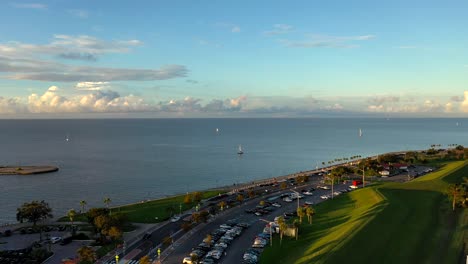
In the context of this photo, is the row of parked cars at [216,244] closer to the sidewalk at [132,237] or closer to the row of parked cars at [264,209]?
the row of parked cars at [264,209]

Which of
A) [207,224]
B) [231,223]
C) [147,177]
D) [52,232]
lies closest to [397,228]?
[231,223]

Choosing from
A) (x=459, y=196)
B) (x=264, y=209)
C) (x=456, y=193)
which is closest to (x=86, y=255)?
(x=264, y=209)

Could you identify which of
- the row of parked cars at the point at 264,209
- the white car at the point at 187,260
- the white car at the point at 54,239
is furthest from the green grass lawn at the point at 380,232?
the white car at the point at 54,239

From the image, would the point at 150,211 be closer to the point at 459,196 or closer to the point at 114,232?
the point at 114,232

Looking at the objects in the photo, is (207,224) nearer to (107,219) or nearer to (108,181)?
(107,219)

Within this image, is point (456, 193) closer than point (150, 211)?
Yes

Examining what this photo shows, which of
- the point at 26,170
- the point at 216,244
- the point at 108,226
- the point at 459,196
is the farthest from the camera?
the point at 26,170
